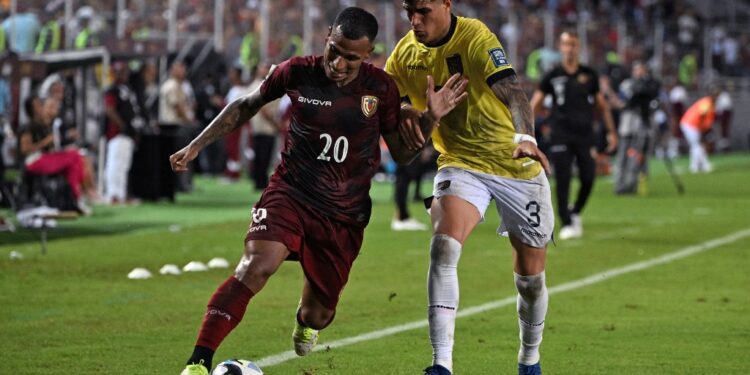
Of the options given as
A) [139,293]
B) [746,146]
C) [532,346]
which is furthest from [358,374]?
[746,146]

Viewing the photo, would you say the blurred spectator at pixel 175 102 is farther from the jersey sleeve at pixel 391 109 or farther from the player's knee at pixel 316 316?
the jersey sleeve at pixel 391 109

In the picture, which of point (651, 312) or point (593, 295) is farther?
point (593, 295)

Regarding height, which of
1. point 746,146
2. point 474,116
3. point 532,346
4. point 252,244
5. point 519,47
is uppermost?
point 474,116

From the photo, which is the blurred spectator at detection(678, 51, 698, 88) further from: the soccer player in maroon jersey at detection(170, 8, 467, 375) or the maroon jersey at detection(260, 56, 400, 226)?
the maroon jersey at detection(260, 56, 400, 226)

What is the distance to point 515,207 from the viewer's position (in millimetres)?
8289

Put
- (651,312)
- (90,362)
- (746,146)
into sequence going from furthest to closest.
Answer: (746,146) < (651,312) < (90,362)

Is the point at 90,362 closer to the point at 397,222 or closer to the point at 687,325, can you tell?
the point at 687,325

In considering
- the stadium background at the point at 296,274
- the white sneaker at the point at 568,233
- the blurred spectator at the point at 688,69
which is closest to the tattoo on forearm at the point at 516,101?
the stadium background at the point at 296,274

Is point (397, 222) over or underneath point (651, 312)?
underneath

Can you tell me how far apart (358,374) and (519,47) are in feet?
97.4

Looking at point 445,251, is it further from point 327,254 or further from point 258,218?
point 258,218

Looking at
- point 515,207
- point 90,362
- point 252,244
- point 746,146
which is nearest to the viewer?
point 252,244

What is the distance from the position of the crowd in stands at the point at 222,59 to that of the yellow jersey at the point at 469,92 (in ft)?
41.8

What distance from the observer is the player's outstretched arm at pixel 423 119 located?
25.6ft
